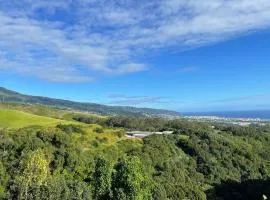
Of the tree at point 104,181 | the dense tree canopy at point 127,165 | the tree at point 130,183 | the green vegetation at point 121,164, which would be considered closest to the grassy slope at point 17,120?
the green vegetation at point 121,164

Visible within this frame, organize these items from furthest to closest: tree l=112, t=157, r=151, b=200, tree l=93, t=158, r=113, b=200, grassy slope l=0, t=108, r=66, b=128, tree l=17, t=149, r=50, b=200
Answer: grassy slope l=0, t=108, r=66, b=128
tree l=17, t=149, r=50, b=200
tree l=93, t=158, r=113, b=200
tree l=112, t=157, r=151, b=200

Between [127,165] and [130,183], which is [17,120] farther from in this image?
[130,183]

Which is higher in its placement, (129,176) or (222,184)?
(129,176)

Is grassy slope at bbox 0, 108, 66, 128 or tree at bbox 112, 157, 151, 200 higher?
grassy slope at bbox 0, 108, 66, 128

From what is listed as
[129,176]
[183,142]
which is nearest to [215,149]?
[183,142]

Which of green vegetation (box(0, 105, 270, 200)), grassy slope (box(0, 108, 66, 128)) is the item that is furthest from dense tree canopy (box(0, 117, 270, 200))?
grassy slope (box(0, 108, 66, 128))

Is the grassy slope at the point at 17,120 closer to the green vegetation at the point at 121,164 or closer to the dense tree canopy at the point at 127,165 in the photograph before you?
the green vegetation at the point at 121,164

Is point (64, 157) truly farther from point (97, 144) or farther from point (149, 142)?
point (149, 142)

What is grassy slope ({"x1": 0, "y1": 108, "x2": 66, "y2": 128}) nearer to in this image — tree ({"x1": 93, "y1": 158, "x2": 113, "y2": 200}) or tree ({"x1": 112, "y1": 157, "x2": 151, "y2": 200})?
tree ({"x1": 93, "y1": 158, "x2": 113, "y2": 200})
